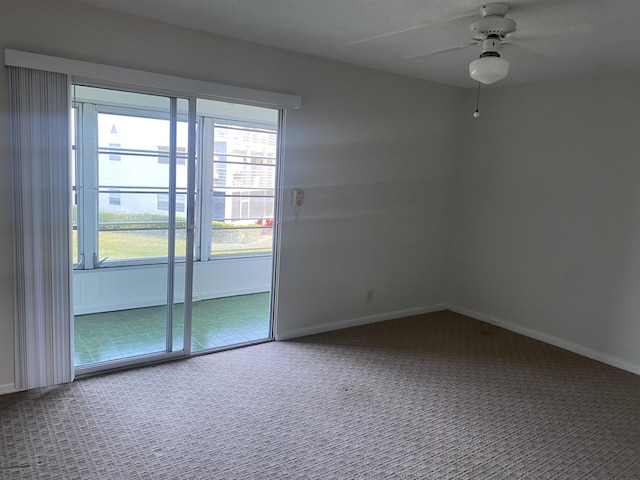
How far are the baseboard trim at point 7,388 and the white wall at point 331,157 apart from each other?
0.05 ft

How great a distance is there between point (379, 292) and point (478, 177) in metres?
1.63

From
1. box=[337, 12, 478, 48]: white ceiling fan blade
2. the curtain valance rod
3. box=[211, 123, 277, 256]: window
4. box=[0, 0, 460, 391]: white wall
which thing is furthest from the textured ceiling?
box=[211, 123, 277, 256]: window

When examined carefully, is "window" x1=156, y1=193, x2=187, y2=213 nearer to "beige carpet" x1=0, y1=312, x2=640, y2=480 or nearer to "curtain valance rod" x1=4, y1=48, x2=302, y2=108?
"curtain valance rod" x1=4, y1=48, x2=302, y2=108

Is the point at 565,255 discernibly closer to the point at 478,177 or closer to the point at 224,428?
the point at 478,177

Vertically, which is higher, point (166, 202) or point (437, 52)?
point (437, 52)

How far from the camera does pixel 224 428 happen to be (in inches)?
108

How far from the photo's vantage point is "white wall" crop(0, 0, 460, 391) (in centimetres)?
296

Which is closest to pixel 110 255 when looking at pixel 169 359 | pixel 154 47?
pixel 169 359

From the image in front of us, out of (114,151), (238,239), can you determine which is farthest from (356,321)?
(114,151)

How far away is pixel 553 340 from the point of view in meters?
4.45

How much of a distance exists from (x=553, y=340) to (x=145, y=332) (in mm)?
3684

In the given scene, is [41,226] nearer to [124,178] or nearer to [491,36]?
[124,178]

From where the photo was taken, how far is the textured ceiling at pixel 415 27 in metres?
2.65

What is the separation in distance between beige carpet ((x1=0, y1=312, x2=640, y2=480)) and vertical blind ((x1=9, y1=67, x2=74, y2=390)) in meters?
0.25
